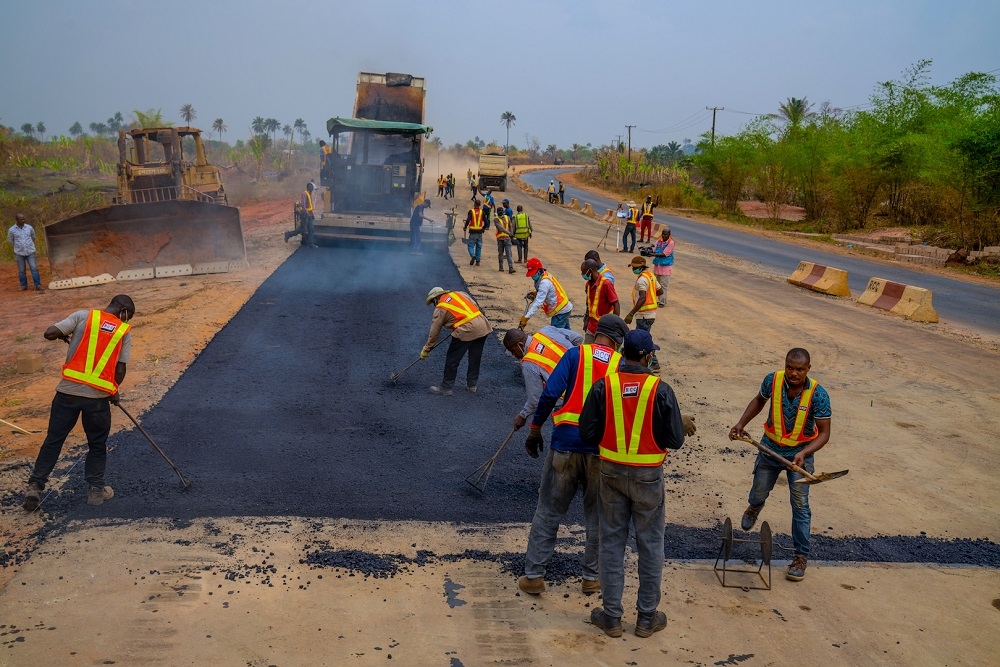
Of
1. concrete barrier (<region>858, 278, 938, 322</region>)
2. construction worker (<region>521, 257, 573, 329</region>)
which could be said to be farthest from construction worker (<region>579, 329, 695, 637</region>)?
concrete barrier (<region>858, 278, 938, 322</region>)

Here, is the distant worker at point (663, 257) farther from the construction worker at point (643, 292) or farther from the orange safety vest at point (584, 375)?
the orange safety vest at point (584, 375)

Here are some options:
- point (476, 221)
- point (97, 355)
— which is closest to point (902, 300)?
point (476, 221)

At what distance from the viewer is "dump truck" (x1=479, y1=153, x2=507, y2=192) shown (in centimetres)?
4534

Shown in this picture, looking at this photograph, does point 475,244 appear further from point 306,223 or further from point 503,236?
point 306,223

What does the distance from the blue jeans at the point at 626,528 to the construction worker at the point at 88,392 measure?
3.85 metres

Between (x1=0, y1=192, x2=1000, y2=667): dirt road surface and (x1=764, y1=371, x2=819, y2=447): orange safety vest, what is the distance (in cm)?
98

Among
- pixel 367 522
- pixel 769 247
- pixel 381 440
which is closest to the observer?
pixel 367 522

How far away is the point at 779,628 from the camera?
15.3ft

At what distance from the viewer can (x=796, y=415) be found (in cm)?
524

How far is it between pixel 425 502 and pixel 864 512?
12.4 ft

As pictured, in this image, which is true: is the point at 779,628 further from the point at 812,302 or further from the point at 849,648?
the point at 812,302

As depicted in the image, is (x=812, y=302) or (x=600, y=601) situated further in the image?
(x=812, y=302)

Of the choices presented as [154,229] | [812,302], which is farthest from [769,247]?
[154,229]

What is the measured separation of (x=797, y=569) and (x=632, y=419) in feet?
6.68
